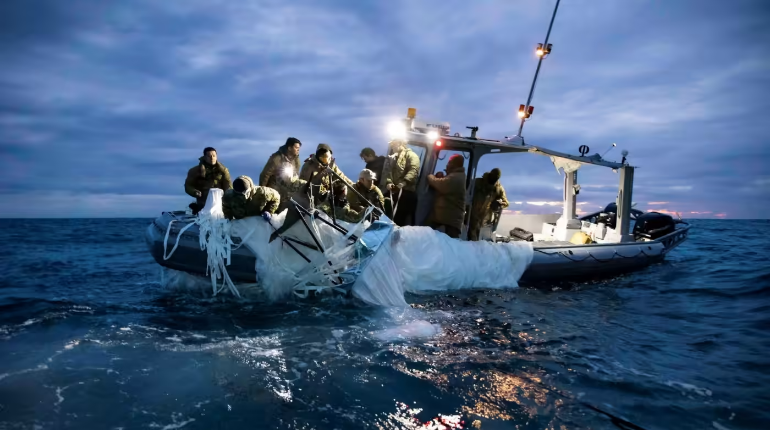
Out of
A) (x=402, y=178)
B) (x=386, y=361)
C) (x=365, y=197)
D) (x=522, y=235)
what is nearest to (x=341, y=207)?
(x=365, y=197)

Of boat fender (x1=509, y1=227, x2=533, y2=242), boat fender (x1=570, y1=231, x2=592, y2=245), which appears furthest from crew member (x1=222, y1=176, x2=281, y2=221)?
boat fender (x1=570, y1=231, x2=592, y2=245)

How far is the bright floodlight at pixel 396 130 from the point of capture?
7.69 metres

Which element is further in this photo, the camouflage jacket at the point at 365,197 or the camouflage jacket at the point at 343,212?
the camouflage jacket at the point at 365,197

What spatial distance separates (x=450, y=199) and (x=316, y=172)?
2421mm

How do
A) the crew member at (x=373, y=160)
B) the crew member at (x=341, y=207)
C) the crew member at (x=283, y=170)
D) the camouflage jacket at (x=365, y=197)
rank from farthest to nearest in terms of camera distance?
Answer: the crew member at (x=373, y=160), the camouflage jacket at (x=365, y=197), the crew member at (x=283, y=170), the crew member at (x=341, y=207)

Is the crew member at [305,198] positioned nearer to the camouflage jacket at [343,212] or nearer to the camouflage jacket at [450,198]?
the camouflage jacket at [343,212]

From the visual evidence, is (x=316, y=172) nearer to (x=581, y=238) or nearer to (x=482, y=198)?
(x=482, y=198)

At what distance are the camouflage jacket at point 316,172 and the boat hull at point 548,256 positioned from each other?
1518 mm

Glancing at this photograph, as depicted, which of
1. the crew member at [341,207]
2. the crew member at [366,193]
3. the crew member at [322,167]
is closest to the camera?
the crew member at [322,167]

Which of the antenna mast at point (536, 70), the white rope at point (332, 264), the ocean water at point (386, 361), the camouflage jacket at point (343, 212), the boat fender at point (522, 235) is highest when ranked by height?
the antenna mast at point (536, 70)

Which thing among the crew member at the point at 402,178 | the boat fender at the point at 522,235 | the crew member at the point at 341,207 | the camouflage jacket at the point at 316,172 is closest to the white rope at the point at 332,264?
the crew member at the point at 341,207

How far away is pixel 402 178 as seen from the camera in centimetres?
768

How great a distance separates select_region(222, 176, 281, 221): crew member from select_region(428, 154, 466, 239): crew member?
9.58ft

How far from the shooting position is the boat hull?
6.03 meters
